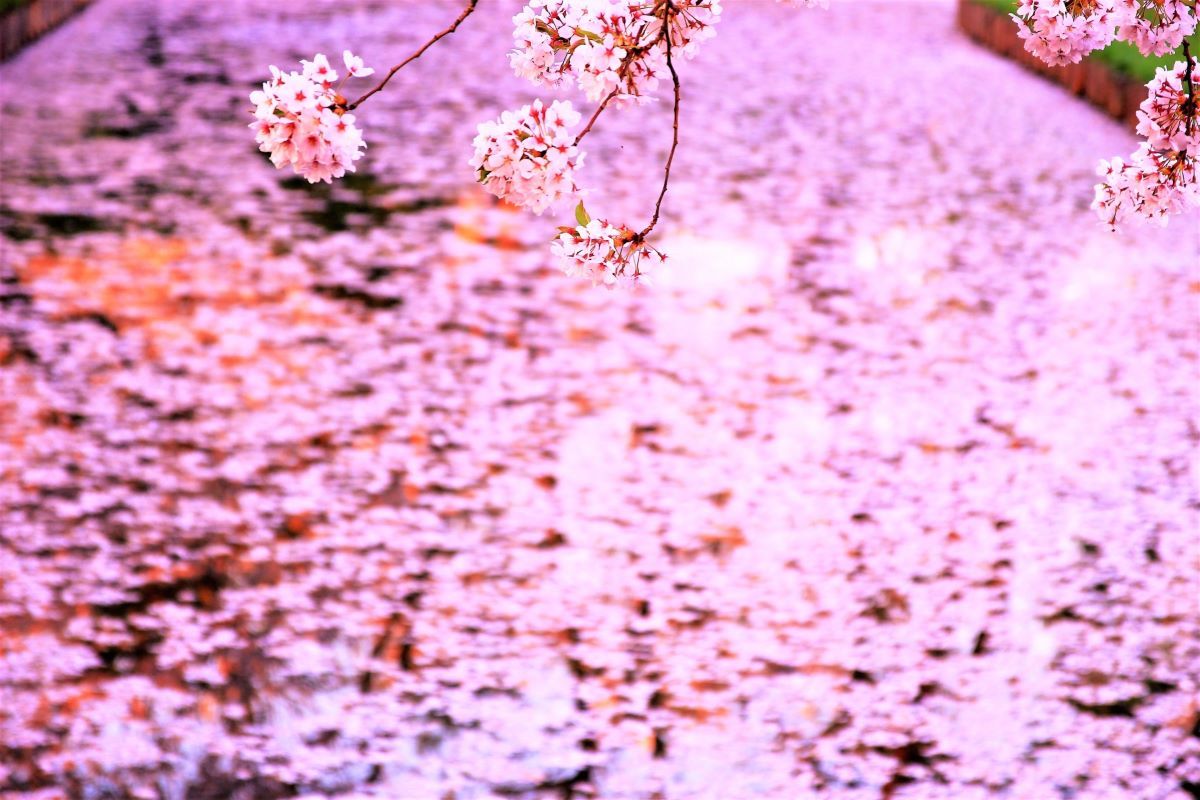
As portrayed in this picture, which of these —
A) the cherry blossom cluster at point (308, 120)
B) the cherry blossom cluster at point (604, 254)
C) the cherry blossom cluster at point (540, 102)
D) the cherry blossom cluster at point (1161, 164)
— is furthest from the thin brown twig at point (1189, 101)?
the cherry blossom cluster at point (308, 120)

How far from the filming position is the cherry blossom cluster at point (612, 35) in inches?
88.3

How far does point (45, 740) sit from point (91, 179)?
232 inches

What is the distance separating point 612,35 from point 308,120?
0.47 metres

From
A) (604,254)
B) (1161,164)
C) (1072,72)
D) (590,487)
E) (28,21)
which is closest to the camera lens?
(604,254)

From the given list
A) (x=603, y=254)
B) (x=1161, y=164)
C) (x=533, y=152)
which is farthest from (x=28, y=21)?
(x=1161, y=164)

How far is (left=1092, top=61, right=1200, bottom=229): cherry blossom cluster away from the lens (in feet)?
8.16

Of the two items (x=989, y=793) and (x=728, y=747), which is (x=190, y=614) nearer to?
(x=728, y=747)

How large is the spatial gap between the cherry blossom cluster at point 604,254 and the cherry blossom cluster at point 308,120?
40cm

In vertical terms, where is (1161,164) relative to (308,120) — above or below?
above

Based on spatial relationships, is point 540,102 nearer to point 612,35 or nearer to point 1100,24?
point 612,35

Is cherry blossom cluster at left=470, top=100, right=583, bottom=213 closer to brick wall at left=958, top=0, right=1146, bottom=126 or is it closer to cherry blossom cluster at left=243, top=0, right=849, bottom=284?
cherry blossom cluster at left=243, top=0, right=849, bottom=284

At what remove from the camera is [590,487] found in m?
5.20

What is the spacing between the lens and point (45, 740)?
146 inches

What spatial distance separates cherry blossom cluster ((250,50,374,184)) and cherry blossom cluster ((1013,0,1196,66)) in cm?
113
